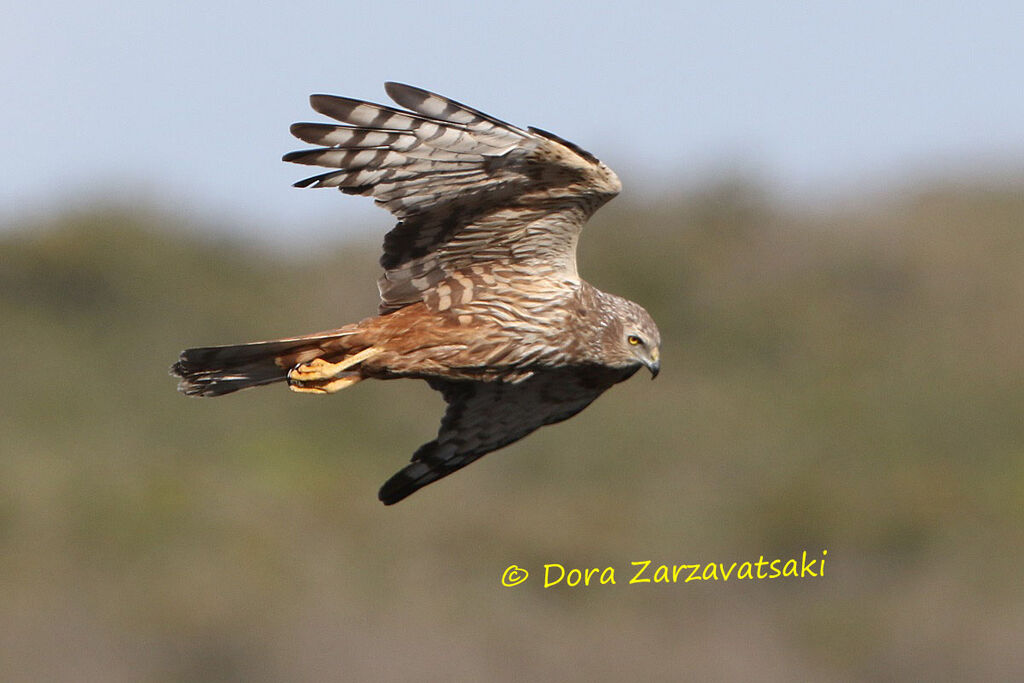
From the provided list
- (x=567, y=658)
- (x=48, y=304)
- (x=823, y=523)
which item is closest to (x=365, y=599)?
(x=567, y=658)

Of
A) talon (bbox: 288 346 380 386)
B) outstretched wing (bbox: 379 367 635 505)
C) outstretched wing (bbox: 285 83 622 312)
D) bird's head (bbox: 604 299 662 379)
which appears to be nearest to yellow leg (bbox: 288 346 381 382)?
talon (bbox: 288 346 380 386)

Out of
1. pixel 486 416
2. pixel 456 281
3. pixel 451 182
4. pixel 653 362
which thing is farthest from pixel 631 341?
pixel 451 182

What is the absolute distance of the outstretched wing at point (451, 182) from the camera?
24.1ft

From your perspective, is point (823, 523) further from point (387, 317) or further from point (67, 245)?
point (387, 317)

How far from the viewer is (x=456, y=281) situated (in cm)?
795

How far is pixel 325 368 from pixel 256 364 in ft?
1.04

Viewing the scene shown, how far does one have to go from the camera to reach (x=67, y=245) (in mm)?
26172

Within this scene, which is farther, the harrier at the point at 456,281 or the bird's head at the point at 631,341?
the bird's head at the point at 631,341

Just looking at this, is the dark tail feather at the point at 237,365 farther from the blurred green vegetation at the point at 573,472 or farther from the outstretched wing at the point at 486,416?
the blurred green vegetation at the point at 573,472

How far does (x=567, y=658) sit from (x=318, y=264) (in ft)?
35.4

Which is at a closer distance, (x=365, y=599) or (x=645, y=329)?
(x=645, y=329)

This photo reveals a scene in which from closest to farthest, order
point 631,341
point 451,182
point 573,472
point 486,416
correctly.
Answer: point 451,182
point 631,341
point 486,416
point 573,472

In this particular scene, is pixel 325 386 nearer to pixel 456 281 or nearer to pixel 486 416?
pixel 456 281

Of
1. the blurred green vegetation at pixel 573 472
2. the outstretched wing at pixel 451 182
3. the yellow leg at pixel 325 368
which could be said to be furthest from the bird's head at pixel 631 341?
the blurred green vegetation at pixel 573 472
